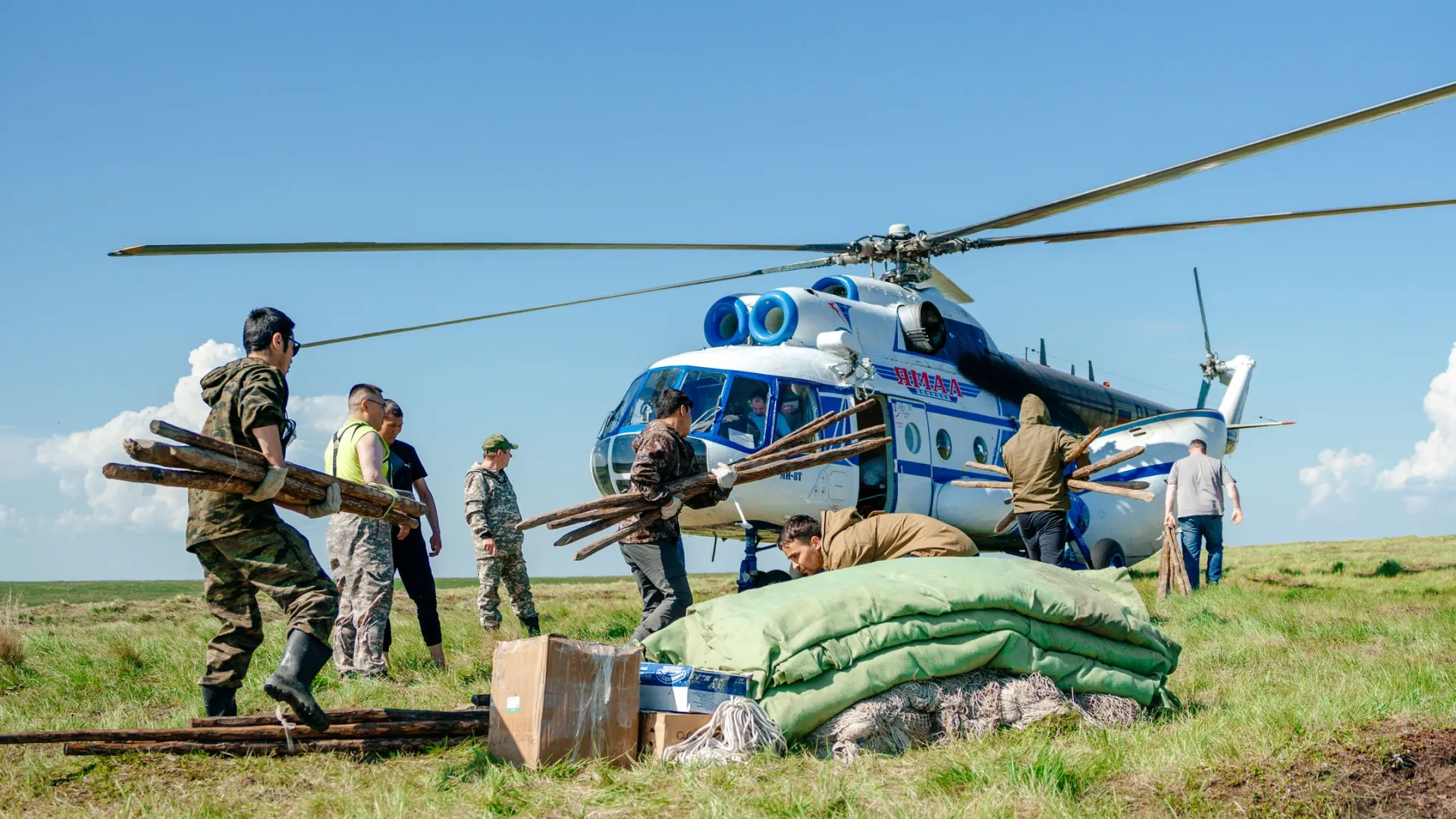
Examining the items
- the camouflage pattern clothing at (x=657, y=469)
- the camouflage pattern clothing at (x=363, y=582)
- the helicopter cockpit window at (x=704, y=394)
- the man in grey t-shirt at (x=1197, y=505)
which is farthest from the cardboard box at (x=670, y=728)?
the man in grey t-shirt at (x=1197, y=505)

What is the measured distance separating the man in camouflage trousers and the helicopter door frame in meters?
4.03

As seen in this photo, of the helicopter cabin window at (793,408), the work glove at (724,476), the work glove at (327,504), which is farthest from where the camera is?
the helicopter cabin window at (793,408)

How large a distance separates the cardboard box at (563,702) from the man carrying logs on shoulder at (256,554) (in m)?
0.76

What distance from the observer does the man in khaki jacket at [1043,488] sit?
354 inches

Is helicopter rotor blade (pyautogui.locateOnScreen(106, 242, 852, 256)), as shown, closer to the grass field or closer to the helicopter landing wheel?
the grass field

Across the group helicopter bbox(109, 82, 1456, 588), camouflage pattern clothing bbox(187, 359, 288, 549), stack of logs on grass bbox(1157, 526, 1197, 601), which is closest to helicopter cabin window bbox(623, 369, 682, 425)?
helicopter bbox(109, 82, 1456, 588)

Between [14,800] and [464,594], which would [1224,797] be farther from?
[464,594]

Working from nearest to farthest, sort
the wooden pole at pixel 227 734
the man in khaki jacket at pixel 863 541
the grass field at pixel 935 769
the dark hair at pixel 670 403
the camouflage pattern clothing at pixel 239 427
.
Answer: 1. the grass field at pixel 935 769
2. the wooden pole at pixel 227 734
3. the camouflage pattern clothing at pixel 239 427
4. the man in khaki jacket at pixel 863 541
5. the dark hair at pixel 670 403

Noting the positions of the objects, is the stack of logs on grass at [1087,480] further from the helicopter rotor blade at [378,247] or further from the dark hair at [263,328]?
the dark hair at [263,328]

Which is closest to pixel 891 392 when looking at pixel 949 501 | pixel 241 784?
pixel 949 501

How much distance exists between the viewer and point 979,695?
4.86 metres

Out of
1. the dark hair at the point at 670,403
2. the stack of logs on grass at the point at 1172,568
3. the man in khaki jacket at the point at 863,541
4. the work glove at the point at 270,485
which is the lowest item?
the stack of logs on grass at the point at 1172,568

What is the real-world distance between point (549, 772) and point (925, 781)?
54.4 inches

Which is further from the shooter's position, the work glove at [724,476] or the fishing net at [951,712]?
the work glove at [724,476]
